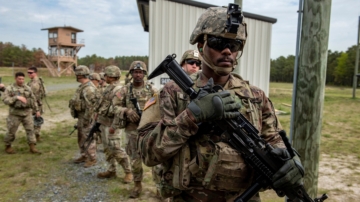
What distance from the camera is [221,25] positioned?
6.17 feet

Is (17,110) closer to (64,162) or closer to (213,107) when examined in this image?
(64,162)

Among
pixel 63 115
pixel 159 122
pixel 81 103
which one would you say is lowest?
pixel 63 115

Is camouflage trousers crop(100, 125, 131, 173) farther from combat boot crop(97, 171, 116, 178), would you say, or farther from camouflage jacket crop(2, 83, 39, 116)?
camouflage jacket crop(2, 83, 39, 116)

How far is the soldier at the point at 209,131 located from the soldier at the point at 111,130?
344 cm

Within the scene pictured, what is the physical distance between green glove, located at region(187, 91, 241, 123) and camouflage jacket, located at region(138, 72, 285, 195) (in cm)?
7

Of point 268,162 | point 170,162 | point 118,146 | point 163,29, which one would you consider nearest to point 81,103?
point 118,146

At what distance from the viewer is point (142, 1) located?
379 inches

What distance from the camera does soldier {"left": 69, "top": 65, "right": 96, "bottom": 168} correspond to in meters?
6.54

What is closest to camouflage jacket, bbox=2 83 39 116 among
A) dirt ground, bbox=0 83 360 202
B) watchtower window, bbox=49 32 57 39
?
dirt ground, bbox=0 83 360 202

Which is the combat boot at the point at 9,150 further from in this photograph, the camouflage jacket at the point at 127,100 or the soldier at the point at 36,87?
the camouflage jacket at the point at 127,100

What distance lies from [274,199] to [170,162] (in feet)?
11.0

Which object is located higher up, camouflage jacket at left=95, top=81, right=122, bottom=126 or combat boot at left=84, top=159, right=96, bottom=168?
camouflage jacket at left=95, top=81, right=122, bottom=126

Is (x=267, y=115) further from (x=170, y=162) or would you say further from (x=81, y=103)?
(x=81, y=103)

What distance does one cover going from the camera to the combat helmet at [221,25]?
182 cm
